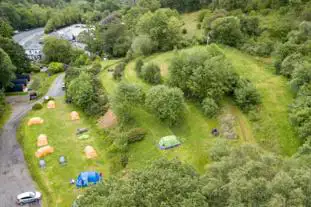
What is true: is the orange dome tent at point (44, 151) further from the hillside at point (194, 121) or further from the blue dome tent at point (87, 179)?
the blue dome tent at point (87, 179)

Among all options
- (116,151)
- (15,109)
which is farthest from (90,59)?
(116,151)

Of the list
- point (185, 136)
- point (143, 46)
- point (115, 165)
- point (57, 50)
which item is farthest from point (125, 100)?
point (57, 50)

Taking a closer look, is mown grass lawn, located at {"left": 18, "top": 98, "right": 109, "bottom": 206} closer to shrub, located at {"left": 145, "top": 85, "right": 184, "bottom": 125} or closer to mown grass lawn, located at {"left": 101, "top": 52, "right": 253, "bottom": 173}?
mown grass lawn, located at {"left": 101, "top": 52, "right": 253, "bottom": 173}

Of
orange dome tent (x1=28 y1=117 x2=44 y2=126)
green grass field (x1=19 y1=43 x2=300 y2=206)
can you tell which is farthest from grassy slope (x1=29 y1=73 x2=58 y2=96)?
green grass field (x1=19 y1=43 x2=300 y2=206)

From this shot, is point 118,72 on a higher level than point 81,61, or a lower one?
higher

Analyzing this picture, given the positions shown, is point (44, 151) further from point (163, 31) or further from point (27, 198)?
point (163, 31)

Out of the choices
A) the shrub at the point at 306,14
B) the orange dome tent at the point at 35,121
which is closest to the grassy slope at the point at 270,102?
the shrub at the point at 306,14
